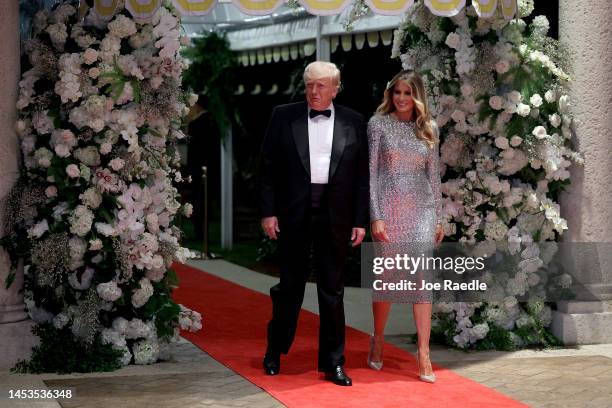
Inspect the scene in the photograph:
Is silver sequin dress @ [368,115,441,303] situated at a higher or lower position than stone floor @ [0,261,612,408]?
higher

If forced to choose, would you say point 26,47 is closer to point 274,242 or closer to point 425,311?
point 425,311

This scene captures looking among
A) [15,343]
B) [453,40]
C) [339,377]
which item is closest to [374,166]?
[339,377]

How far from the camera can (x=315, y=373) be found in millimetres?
6855

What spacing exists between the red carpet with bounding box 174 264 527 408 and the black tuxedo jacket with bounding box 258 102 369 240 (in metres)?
0.90

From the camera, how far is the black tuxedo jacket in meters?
6.54

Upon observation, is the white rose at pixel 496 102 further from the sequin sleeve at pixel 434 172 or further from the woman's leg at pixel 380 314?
the woman's leg at pixel 380 314

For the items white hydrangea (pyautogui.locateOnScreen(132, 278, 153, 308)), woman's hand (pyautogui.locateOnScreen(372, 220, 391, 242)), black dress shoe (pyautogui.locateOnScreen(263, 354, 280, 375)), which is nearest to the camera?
woman's hand (pyautogui.locateOnScreen(372, 220, 391, 242))

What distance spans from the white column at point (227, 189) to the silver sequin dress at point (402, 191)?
8546 mm

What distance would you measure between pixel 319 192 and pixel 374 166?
16.7 inches

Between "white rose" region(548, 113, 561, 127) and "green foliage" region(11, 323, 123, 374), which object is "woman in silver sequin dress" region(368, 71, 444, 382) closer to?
"white rose" region(548, 113, 561, 127)

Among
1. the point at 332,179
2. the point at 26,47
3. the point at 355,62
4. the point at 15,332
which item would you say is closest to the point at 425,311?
the point at 332,179

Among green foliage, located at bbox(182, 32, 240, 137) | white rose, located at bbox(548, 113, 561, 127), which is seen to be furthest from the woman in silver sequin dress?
green foliage, located at bbox(182, 32, 240, 137)

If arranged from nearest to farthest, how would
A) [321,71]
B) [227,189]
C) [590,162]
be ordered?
[321,71]
[590,162]
[227,189]

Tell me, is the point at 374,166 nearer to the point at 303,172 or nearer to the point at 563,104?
the point at 303,172
